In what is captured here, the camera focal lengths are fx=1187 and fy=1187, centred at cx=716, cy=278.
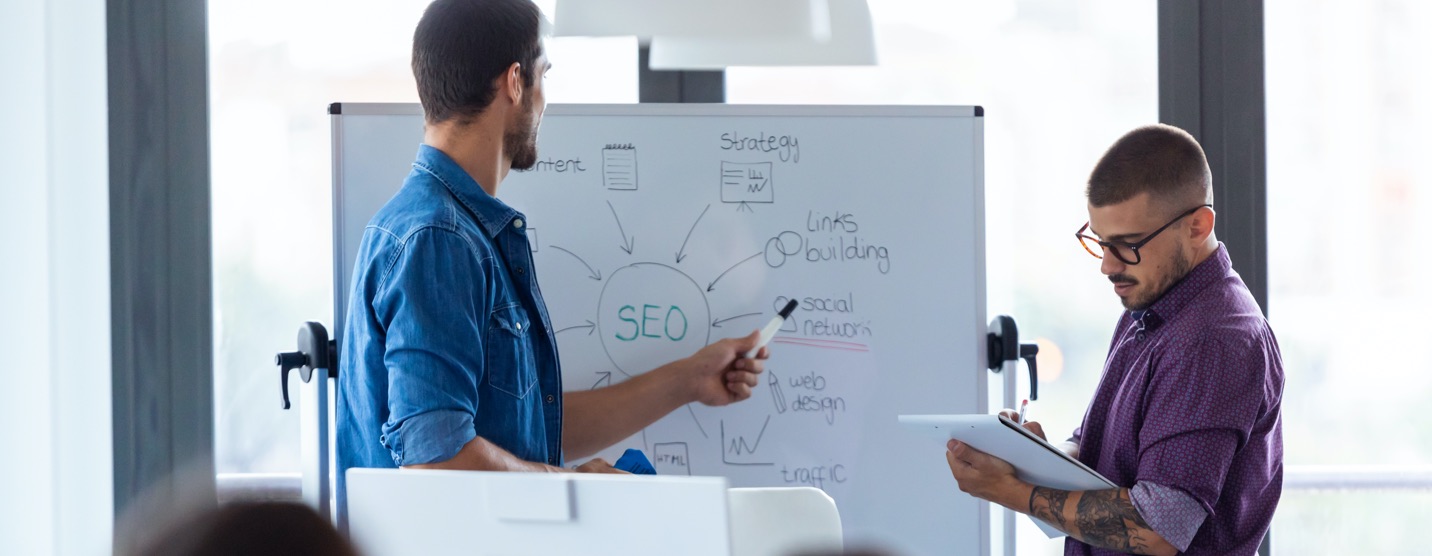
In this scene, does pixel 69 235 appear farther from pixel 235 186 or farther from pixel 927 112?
pixel 927 112

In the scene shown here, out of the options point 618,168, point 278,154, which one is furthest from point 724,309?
point 278,154

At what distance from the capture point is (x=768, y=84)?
290cm

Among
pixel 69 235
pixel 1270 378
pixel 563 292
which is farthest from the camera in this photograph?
pixel 69 235

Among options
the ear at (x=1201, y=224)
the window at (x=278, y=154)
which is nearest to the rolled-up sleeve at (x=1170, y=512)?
the ear at (x=1201, y=224)

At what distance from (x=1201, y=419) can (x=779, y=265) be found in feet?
3.14

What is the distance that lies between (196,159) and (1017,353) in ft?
6.35

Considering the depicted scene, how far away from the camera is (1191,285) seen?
1.96 m

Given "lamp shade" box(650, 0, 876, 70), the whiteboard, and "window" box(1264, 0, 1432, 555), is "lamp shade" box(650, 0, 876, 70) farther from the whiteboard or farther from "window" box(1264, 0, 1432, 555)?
"window" box(1264, 0, 1432, 555)

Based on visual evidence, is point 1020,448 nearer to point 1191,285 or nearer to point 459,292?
point 1191,285

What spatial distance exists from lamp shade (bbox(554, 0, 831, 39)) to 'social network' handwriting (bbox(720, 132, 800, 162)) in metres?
0.33

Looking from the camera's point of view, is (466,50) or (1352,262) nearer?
(466,50)

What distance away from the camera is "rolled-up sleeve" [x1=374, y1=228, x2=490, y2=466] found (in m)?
1.73

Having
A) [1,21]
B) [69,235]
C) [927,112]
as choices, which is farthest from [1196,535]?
[1,21]

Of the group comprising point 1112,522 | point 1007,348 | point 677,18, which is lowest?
point 1112,522
